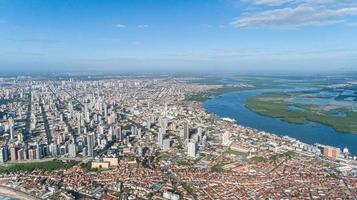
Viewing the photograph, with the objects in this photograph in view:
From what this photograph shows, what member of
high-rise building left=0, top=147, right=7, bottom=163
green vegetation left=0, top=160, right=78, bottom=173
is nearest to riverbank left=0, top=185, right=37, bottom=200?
green vegetation left=0, top=160, right=78, bottom=173

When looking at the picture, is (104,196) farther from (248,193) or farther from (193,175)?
(248,193)

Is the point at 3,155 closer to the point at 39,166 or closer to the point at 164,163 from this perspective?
the point at 39,166

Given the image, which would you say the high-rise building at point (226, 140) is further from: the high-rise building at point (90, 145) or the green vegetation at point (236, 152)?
the high-rise building at point (90, 145)

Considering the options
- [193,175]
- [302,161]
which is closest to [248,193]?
[193,175]

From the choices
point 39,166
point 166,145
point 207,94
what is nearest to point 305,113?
point 207,94

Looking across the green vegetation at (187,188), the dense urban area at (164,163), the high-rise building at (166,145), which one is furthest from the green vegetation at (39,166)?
the green vegetation at (187,188)
